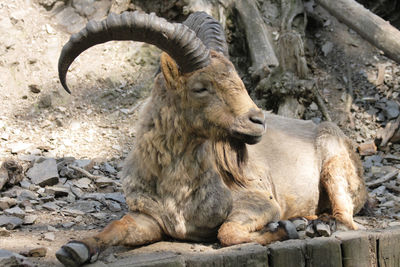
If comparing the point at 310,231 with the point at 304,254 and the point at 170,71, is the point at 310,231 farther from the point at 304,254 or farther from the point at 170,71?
the point at 170,71

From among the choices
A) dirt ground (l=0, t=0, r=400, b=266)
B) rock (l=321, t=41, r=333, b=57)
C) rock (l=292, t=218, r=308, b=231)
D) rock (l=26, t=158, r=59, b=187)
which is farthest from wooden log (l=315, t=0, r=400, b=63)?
rock (l=26, t=158, r=59, b=187)

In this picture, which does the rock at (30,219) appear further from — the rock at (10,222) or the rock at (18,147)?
the rock at (18,147)

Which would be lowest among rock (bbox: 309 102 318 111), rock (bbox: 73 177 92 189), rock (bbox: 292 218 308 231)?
rock (bbox: 73 177 92 189)

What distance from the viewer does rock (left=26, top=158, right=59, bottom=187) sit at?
615 cm

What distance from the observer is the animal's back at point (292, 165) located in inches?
219

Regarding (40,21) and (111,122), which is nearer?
(111,122)

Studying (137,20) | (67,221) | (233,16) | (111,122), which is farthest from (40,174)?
(233,16)

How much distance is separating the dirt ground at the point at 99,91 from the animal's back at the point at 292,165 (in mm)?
1039

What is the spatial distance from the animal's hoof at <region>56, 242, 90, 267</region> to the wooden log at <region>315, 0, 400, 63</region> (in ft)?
20.8

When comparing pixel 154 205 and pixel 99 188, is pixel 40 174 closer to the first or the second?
pixel 99 188

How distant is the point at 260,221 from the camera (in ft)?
15.2

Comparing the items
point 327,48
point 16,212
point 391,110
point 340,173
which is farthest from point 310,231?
point 327,48

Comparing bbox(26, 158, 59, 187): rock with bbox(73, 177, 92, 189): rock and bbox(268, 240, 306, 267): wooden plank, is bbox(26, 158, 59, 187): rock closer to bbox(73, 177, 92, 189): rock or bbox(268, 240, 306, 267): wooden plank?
bbox(73, 177, 92, 189): rock

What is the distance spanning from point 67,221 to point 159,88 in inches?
63.4
